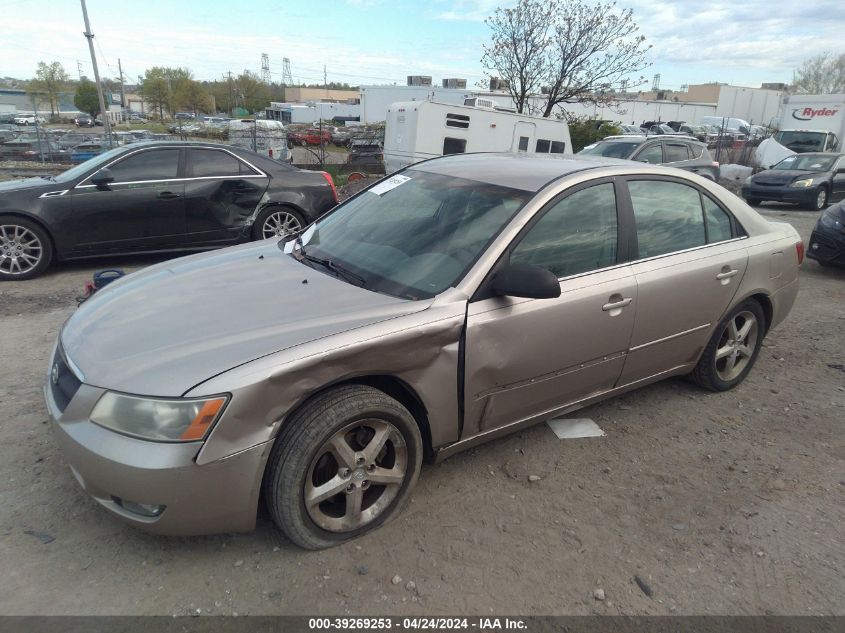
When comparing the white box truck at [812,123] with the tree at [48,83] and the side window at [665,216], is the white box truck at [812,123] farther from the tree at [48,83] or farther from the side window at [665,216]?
the tree at [48,83]

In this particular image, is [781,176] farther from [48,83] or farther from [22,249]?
[48,83]

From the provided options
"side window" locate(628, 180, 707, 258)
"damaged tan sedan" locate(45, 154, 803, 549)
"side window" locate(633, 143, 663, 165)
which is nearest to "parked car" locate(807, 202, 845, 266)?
"side window" locate(633, 143, 663, 165)

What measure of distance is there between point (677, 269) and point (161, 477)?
2.95 meters

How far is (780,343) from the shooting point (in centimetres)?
531

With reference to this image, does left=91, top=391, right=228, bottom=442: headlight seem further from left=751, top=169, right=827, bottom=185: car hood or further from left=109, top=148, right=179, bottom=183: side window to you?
left=751, top=169, right=827, bottom=185: car hood

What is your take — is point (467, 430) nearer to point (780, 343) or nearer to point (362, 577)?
point (362, 577)

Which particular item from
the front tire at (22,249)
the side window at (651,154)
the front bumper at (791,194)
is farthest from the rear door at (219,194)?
the front bumper at (791,194)

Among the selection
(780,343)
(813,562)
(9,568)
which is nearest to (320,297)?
(9,568)

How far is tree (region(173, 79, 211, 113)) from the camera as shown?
64.1 metres

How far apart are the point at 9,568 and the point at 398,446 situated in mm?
1649

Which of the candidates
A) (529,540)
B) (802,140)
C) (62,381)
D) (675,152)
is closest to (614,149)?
(675,152)

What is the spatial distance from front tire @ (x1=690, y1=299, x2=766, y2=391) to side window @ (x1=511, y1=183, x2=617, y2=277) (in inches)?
49.9

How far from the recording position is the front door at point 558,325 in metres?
2.81

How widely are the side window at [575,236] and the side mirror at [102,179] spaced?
5.56m
